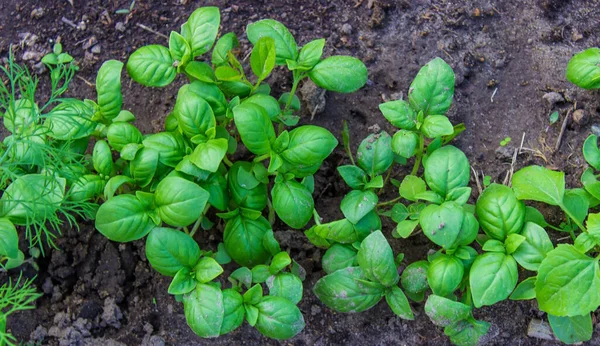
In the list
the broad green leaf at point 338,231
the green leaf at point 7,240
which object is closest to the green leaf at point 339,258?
the broad green leaf at point 338,231

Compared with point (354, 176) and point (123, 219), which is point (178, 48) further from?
point (354, 176)

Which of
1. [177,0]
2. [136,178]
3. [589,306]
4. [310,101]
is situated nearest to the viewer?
[589,306]

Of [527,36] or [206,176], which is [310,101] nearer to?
[206,176]

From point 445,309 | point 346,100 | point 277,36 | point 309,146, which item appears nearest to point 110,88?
point 277,36

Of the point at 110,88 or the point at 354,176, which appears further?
the point at 354,176

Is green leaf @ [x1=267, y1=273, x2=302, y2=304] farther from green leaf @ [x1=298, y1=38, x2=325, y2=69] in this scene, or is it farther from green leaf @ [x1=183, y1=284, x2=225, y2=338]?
green leaf @ [x1=298, y1=38, x2=325, y2=69]

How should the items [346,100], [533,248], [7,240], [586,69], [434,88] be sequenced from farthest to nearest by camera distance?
[346,100] < [586,69] < [434,88] < [533,248] < [7,240]

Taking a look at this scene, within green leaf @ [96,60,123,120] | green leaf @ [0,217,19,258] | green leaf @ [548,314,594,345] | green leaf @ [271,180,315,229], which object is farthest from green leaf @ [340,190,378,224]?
green leaf @ [0,217,19,258]

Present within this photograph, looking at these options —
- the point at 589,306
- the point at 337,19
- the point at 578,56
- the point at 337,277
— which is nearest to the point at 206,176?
the point at 337,277
